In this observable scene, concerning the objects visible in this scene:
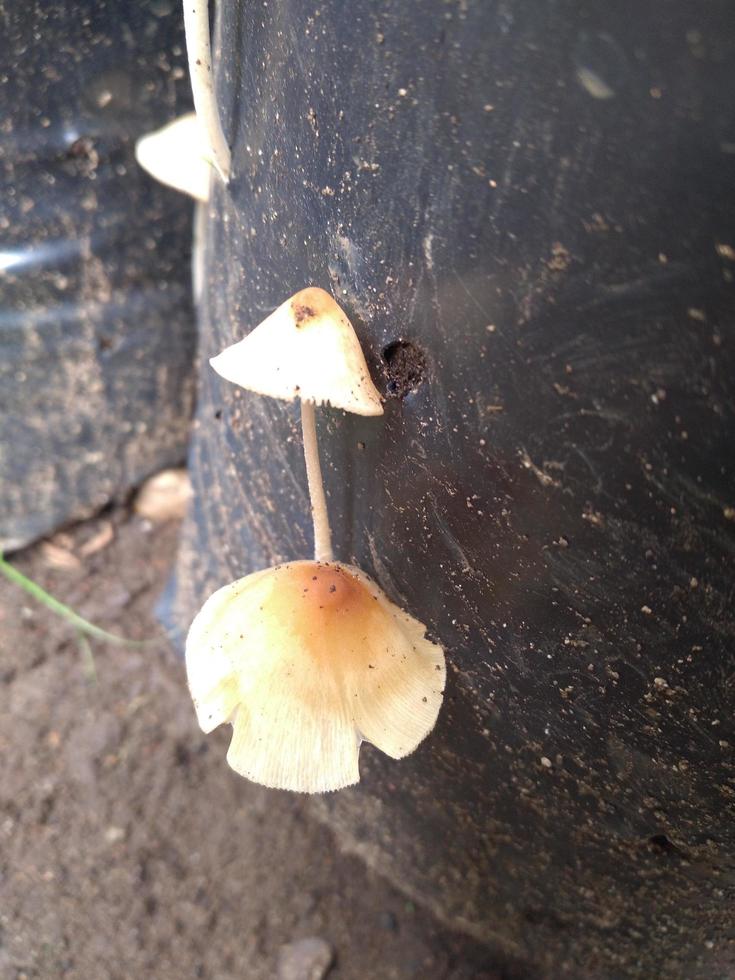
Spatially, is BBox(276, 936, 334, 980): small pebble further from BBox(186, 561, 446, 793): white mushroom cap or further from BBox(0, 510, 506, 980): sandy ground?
BBox(186, 561, 446, 793): white mushroom cap

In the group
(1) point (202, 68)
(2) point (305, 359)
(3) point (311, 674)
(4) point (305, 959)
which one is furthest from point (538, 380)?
(4) point (305, 959)

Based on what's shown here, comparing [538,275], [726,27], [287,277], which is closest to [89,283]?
[287,277]

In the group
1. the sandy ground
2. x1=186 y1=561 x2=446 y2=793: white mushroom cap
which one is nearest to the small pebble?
the sandy ground

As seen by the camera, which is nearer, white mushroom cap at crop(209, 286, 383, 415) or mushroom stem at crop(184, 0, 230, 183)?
white mushroom cap at crop(209, 286, 383, 415)

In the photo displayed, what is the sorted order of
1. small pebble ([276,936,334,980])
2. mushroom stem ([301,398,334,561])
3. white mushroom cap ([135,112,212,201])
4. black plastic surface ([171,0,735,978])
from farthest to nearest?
small pebble ([276,936,334,980]) → white mushroom cap ([135,112,212,201]) → mushroom stem ([301,398,334,561]) → black plastic surface ([171,0,735,978])

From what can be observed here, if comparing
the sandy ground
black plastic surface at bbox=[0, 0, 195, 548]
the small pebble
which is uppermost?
black plastic surface at bbox=[0, 0, 195, 548]

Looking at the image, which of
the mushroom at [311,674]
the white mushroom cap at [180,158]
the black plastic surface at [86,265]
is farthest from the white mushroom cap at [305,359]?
the black plastic surface at [86,265]

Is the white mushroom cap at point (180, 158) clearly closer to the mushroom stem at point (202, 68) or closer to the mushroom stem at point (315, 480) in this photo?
the mushroom stem at point (202, 68)
